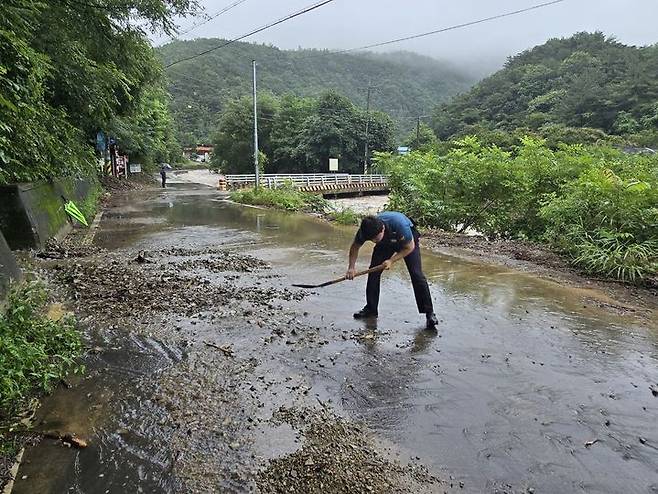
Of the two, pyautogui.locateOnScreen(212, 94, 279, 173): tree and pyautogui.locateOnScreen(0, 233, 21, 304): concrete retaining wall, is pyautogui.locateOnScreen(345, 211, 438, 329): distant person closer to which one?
pyautogui.locateOnScreen(0, 233, 21, 304): concrete retaining wall

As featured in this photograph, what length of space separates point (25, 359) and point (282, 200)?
1787 centimetres

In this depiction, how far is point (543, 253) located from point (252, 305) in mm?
6603

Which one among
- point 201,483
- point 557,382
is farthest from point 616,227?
point 201,483

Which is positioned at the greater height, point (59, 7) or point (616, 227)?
point (59, 7)

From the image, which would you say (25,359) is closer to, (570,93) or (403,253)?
(403,253)

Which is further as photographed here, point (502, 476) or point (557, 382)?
point (557, 382)

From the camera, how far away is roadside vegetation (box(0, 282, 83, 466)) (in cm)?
306

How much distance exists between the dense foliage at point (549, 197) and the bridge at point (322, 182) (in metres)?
17.3

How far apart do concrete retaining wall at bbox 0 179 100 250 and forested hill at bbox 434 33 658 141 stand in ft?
137

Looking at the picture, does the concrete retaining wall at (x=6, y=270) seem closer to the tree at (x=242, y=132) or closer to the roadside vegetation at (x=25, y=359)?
the roadside vegetation at (x=25, y=359)

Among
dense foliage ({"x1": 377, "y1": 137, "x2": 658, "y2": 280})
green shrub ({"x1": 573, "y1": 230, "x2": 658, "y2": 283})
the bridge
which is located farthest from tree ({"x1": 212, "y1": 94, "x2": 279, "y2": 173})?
green shrub ({"x1": 573, "y1": 230, "x2": 658, "y2": 283})

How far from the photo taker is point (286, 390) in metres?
4.04

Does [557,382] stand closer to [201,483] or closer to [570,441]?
[570,441]

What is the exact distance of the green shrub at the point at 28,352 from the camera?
313cm
